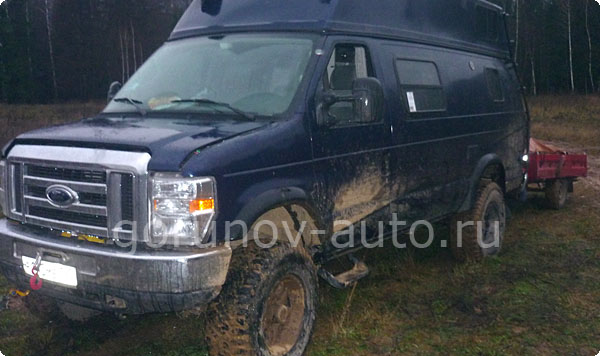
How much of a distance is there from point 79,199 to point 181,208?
709mm

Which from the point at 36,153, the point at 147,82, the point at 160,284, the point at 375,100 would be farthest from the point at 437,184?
the point at 36,153

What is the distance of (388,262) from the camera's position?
6238 mm

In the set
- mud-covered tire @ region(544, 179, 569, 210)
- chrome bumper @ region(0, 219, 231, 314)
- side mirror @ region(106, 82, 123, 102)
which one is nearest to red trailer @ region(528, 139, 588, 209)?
mud-covered tire @ region(544, 179, 569, 210)

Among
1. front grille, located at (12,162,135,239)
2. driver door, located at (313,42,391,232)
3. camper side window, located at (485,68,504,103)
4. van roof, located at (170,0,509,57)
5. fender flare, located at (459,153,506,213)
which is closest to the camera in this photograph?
front grille, located at (12,162,135,239)

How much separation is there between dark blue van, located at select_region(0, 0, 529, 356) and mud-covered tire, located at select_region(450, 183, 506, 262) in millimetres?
643

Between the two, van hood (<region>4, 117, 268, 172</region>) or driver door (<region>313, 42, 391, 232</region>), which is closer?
van hood (<region>4, 117, 268, 172</region>)

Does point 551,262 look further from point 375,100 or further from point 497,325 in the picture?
point 375,100

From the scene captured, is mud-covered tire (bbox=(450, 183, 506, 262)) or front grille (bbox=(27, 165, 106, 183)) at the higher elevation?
front grille (bbox=(27, 165, 106, 183))

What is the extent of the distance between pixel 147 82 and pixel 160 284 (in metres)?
1.98

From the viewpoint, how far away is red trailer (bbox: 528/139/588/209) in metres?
8.34

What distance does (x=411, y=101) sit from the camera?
5.06 m

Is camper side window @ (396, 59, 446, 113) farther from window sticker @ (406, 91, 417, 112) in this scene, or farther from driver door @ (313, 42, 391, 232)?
driver door @ (313, 42, 391, 232)

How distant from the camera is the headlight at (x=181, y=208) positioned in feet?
10.4

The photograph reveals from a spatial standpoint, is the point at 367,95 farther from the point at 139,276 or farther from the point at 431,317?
the point at 431,317
